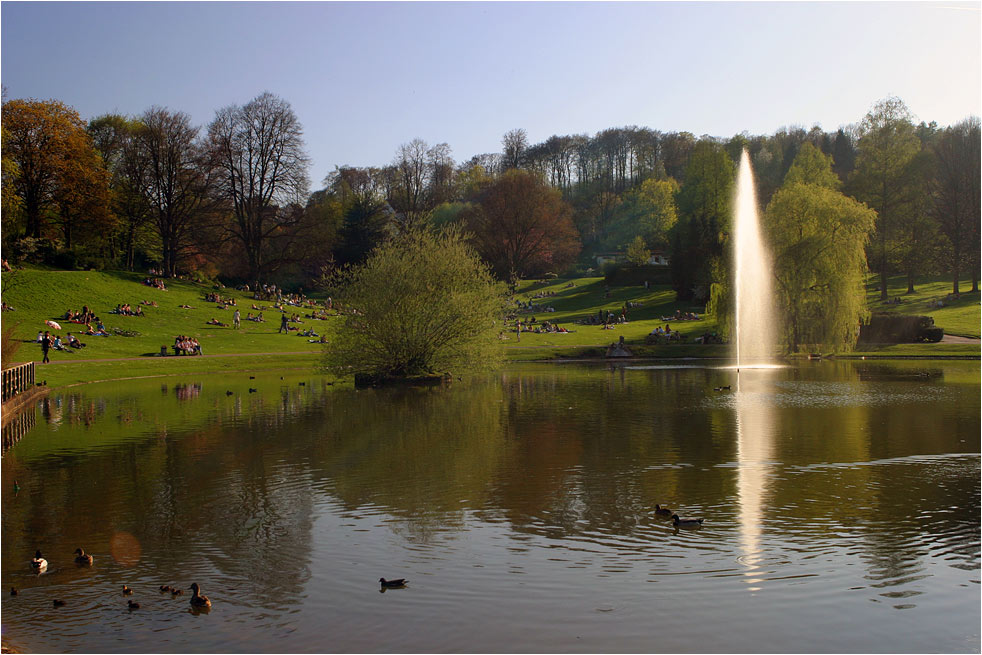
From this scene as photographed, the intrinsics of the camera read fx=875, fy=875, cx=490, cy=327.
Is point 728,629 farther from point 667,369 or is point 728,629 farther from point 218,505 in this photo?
point 667,369

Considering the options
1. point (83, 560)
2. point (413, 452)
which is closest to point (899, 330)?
point (413, 452)

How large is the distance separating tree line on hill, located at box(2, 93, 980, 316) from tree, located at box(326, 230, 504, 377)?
78.0ft

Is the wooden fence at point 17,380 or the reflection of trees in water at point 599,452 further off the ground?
the wooden fence at point 17,380

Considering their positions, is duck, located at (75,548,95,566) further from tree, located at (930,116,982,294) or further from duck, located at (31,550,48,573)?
tree, located at (930,116,982,294)

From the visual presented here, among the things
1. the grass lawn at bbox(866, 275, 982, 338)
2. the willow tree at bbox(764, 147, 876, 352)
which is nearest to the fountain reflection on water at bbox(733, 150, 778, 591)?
the willow tree at bbox(764, 147, 876, 352)

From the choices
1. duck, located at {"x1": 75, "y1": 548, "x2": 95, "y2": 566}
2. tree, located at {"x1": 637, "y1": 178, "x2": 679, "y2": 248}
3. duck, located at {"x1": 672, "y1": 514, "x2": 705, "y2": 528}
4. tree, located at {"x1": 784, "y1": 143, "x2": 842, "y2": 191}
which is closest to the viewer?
duck, located at {"x1": 75, "y1": 548, "x2": 95, "y2": 566}

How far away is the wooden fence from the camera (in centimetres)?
3516

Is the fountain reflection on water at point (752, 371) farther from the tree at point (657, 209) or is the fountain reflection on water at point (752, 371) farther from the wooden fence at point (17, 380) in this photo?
the tree at point (657, 209)

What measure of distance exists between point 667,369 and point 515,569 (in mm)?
41382

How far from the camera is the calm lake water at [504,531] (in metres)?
11.6

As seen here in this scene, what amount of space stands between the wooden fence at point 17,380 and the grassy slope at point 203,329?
141 inches

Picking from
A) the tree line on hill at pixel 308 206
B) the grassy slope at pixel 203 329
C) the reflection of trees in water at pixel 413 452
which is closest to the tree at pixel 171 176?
the tree line on hill at pixel 308 206

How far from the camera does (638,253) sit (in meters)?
109

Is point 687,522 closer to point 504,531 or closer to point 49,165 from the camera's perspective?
point 504,531
